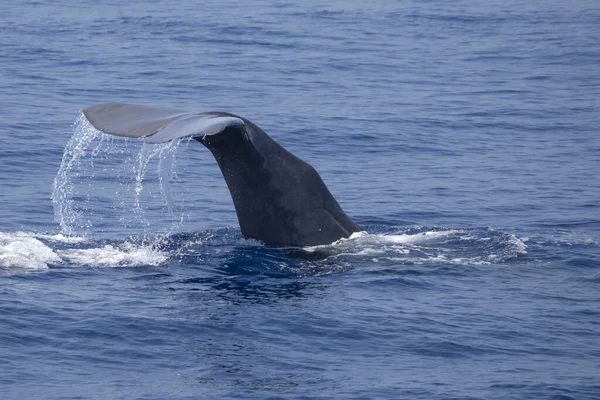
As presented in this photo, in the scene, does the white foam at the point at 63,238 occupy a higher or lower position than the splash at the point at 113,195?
higher

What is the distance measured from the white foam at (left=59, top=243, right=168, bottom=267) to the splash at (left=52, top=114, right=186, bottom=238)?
22.0 inches

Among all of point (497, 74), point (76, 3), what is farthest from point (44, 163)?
point (76, 3)

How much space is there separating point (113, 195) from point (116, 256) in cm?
406

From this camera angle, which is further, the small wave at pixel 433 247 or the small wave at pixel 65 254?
the small wave at pixel 433 247

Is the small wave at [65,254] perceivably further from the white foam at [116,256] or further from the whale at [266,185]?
the whale at [266,185]

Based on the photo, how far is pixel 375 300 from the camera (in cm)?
951

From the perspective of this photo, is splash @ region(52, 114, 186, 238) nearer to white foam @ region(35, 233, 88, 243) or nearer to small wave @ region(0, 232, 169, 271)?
white foam @ region(35, 233, 88, 243)

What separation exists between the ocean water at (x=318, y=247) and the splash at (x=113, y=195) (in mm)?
57

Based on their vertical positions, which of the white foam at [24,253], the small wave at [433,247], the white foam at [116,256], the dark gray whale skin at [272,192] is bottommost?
the small wave at [433,247]

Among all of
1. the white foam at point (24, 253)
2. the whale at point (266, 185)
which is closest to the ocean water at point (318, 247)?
the white foam at point (24, 253)

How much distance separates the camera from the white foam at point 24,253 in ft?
33.1

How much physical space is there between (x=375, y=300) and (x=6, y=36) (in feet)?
67.2

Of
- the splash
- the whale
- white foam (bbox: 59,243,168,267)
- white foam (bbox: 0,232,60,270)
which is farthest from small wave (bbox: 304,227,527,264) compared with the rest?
white foam (bbox: 0,232,60,270)

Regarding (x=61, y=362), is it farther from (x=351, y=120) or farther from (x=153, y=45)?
(x=153, y=45)
